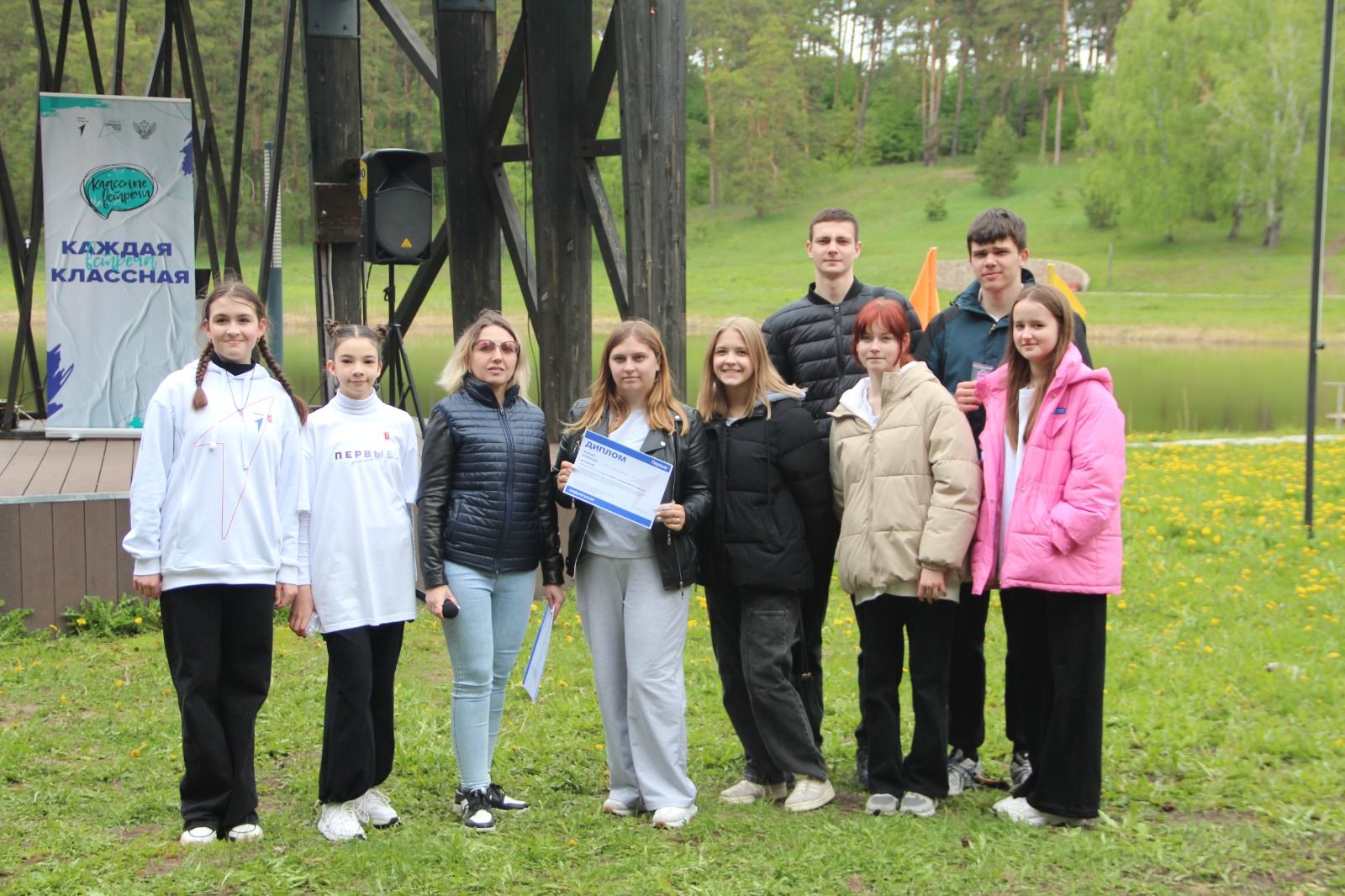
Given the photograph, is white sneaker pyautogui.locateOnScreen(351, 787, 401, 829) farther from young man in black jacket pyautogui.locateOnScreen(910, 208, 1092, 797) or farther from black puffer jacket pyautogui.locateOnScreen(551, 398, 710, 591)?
young man in black jacket pyautogui.locateOnScreen(910, 208, 1092, 797)

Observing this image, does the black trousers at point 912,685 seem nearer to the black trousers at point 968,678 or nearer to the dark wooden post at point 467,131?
the black trousers at point 968,678

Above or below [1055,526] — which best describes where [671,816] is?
below

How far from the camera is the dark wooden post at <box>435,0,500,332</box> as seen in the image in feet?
29.7

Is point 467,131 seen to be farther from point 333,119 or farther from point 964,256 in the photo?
point 964,256

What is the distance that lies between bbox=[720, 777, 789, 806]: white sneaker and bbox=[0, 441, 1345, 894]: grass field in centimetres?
7

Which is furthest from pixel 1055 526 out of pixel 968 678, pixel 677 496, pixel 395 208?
pixel 395 208

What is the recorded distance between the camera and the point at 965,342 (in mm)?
4684

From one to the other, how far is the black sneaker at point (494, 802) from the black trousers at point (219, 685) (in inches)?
24.3

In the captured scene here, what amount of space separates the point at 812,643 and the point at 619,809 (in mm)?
867

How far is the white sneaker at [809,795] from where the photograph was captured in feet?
14.9

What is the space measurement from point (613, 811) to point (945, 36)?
250 feet

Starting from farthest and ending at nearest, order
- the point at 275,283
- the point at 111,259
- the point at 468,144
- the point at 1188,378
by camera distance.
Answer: the point at 1188,378 < the point at 275,283 < the point at 111,259 < the point at 468,144

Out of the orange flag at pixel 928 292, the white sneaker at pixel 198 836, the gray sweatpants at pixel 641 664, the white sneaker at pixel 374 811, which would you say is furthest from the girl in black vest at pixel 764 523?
the orange flag at pixel 928 292

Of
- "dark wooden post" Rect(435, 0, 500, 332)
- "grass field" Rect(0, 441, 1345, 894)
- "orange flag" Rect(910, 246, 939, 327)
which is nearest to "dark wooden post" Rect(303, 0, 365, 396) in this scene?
"dark wooden post" Rect(435, 0, 500, 332)
